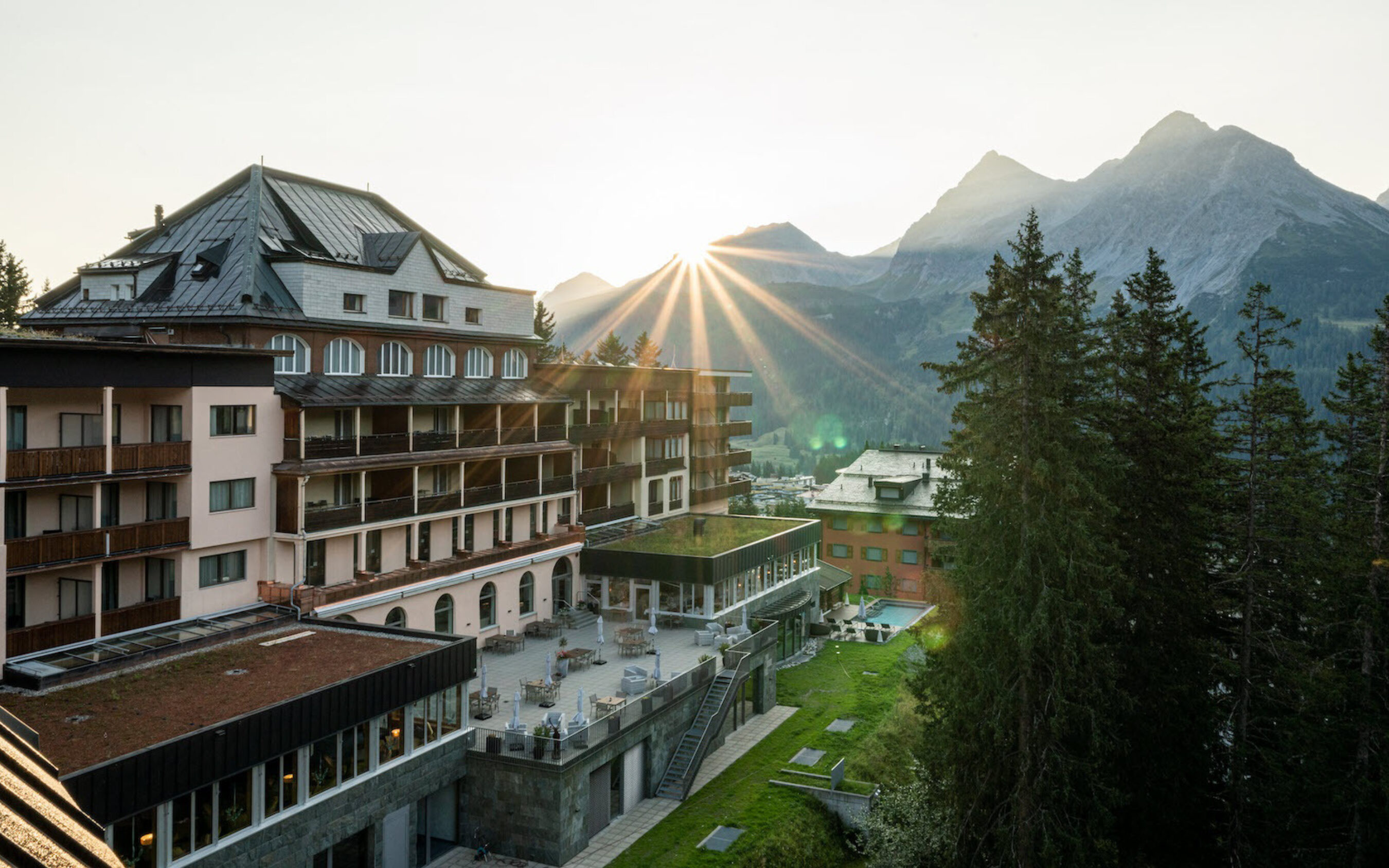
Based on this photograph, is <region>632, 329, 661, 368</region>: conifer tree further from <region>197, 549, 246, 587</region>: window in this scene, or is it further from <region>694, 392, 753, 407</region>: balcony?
<region>197, 549, 246, 587</region>: window

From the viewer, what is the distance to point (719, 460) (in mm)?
70312

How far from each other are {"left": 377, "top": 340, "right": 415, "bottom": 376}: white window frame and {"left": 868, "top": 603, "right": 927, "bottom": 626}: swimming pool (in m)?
37.1

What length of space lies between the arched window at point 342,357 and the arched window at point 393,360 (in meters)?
1.03

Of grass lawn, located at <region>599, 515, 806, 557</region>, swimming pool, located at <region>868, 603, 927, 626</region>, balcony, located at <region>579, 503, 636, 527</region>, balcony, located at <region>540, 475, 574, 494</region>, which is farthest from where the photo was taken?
swimming pool, located at <region>868, 603, 927, 626</region>

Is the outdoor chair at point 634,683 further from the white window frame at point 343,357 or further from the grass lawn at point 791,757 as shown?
the white window frame at point 343,357

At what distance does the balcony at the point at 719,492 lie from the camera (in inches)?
2694

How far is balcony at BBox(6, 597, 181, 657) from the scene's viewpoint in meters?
28.6

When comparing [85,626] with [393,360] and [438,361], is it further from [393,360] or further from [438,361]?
[438,361]

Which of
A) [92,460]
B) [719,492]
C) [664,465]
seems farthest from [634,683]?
[719,492]

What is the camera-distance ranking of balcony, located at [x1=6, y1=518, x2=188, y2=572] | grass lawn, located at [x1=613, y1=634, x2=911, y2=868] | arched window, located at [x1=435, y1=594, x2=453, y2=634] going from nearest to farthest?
1. balcony, located at [x1=6, y1=518, x2=188, y2=572]
2. grass lawn, located at [x1=613, y1=634, x2=911, y2=868]
3. arched window, located at [x1=435, y1=594, x2=453, y2=634]

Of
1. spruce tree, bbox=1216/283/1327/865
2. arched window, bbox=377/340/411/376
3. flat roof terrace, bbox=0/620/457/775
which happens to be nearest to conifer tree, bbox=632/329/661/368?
arched window, bbox=377/340/411/376

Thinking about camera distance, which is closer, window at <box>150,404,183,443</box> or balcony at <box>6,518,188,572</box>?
balcony at <box>6,518,188,572</box>

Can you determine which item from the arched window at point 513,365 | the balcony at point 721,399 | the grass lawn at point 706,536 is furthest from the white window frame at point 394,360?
the balcony at point 721,399

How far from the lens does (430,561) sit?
43312 mm
